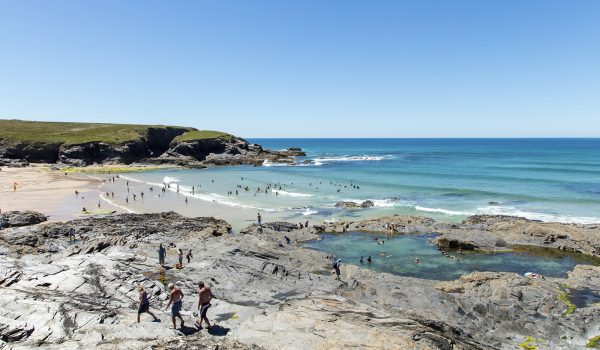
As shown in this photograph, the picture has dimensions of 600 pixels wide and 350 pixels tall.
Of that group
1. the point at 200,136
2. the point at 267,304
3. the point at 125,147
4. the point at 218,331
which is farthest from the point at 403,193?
the point at 200,136

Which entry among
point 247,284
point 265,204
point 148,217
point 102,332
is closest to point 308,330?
point 102,332

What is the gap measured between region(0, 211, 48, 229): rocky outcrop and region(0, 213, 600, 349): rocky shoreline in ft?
24.5

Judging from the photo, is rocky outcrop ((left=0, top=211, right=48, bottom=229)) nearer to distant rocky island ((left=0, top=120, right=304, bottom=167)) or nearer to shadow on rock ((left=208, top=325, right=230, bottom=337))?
shadow on rock ((left=208, top=325, right=230, bottom=337))

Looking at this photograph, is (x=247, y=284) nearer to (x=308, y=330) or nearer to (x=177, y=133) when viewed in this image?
(x=308, y=330)

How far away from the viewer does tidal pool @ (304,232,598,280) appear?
29672 millimetres

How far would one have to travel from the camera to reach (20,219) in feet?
131

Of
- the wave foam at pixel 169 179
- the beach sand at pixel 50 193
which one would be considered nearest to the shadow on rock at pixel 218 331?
the beach sand at pixel 50 193

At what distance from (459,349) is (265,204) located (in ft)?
152

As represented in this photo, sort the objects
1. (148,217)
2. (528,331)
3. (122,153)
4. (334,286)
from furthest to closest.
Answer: (122,153) → (148,217) → (334,286) → (528,331)

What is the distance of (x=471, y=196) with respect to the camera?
202ft

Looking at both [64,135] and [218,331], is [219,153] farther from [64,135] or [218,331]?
[218,331]

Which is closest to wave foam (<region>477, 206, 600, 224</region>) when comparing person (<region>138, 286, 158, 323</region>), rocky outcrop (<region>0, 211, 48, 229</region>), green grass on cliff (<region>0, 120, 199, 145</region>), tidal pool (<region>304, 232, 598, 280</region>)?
tidal pool (<region>304, 232, 598, 280</region>)

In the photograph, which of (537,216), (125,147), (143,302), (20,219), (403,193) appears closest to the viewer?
(143,302)

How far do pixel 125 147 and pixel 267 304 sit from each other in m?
113
